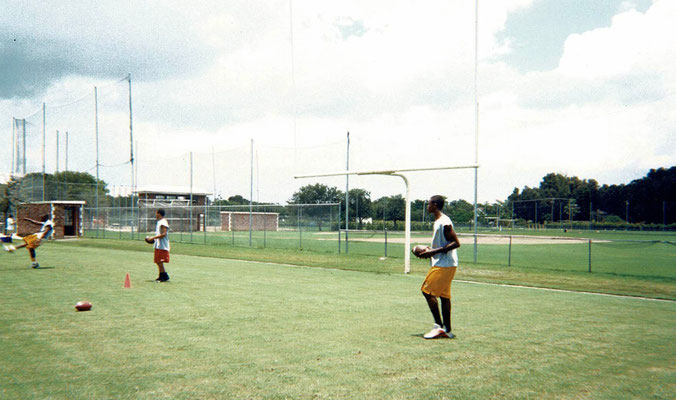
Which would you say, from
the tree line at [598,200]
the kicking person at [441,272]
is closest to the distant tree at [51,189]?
the kicking person at [441,272]

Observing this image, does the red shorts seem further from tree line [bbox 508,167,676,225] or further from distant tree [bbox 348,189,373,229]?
tree line [bbox 508,167,676,225]

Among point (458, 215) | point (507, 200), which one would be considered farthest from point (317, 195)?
point (507, 200)

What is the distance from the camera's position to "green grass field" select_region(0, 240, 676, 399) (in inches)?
193

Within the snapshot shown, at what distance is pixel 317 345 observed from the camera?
21.3 ft

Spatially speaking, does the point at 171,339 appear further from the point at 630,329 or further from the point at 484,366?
the point at 630,329

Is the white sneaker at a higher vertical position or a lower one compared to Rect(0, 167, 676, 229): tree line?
lower

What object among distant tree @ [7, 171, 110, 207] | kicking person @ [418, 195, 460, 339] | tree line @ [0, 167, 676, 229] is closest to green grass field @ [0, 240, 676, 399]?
kicking person @ [418, 195, 460, 339]

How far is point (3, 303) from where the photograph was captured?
9430mm

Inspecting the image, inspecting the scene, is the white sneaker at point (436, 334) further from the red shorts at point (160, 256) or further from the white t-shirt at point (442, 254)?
the red shorts at point (160, 256)

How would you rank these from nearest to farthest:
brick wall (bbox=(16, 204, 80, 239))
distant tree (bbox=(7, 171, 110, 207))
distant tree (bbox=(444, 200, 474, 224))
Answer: brick wall (bbox=(16, 204, 80, 239)), distant tree (bbox=(7, 171, 110, 207)), distant tree (bbox=(444, 200, 474, 224))

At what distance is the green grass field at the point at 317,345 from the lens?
4.90 m

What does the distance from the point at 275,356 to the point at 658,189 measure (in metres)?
120

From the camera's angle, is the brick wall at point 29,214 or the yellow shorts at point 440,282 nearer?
the yellow shorts at point 440,282

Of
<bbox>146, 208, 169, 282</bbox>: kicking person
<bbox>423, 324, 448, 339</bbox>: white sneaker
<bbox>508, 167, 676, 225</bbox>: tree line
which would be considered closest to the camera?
<bbox>423, 324, 448, 339</bbox>: white sneaker
